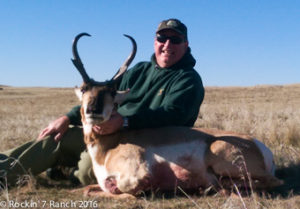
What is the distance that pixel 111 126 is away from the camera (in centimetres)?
539

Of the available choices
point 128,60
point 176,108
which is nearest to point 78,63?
point 128,60

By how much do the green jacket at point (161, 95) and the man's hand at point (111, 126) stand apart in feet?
0.66

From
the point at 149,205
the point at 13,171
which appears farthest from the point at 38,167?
the point at 149,205

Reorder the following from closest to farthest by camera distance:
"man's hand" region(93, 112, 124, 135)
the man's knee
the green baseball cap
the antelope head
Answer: the antelope head, "man's hand" region(93, 112, 124, 135), the man's knee, the green baseball cap

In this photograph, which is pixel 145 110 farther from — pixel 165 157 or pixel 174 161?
pixel 174 161

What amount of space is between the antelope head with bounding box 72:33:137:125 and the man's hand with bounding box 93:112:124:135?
15 centimetres

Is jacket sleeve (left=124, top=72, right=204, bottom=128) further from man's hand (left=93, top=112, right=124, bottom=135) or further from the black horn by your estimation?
the black horn

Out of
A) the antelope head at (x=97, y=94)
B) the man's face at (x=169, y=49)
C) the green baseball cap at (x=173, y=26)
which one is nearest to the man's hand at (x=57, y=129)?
the antelope head at (x=97, y=94)

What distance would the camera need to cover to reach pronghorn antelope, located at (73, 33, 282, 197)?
522cm

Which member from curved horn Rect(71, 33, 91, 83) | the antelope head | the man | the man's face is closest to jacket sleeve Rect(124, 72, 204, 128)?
the man

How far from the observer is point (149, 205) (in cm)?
476

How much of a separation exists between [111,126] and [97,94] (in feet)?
1.82

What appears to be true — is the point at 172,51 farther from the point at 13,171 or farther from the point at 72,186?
the point at 13,171

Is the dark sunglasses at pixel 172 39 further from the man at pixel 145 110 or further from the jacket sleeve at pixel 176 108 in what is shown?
A: the jacket sleeve at pixel 176 108
